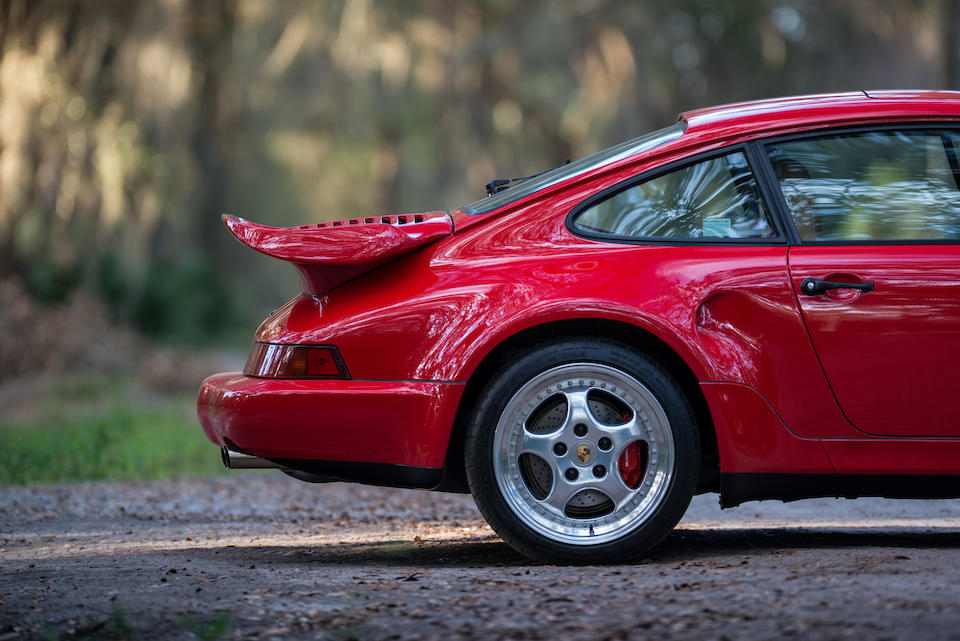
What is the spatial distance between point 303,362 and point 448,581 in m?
0.93

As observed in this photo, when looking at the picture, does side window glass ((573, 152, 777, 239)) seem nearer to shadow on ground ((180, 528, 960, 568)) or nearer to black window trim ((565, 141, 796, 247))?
black window trim ((565, 141, 796, 247))

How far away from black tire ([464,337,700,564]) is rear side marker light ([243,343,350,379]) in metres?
0.53

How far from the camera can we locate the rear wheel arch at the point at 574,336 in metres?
3.98

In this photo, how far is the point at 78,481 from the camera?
24.4ft

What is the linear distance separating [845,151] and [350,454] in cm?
211

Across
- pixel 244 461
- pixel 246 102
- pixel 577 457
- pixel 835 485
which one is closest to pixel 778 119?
pixel 835 485

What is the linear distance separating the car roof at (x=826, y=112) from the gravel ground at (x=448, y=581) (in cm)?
157

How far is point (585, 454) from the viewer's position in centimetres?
389

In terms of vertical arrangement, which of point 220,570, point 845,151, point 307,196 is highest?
point 307,196

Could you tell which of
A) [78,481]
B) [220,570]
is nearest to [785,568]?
[220,570]

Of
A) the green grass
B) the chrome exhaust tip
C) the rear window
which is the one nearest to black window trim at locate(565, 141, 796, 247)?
the rear window

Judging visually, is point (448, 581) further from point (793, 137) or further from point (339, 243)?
point (793, 137)

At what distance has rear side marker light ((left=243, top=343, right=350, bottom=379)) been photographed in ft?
13.0

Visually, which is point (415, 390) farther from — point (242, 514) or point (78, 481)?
point (78, 481)
